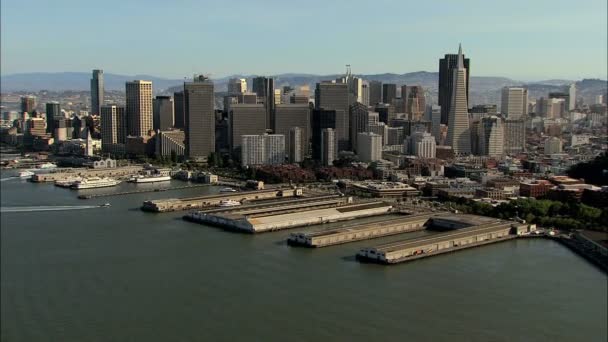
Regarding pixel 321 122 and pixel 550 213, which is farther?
pixel 321 122

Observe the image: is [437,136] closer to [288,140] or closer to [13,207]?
[288,140]

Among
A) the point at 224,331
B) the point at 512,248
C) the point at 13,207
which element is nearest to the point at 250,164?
the point at 13,207

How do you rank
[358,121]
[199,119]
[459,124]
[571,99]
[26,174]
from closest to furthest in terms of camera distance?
[26,174] → [199,119] → [358,121] → [459,124] → [571,99]

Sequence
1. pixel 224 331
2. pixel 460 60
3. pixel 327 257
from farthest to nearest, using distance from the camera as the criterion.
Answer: pixel 460 60
pixel 327 257
pixel 224 331

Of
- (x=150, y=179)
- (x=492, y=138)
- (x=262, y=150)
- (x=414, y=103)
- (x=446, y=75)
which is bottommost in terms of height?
(x=150, y=179)

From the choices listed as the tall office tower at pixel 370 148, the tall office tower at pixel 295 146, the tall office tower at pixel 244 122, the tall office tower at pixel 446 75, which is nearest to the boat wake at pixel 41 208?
the tall office tower at pixel 295 146

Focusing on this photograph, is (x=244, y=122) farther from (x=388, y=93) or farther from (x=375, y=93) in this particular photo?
(x=375, y=93)

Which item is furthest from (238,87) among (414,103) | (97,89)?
(414,103)
